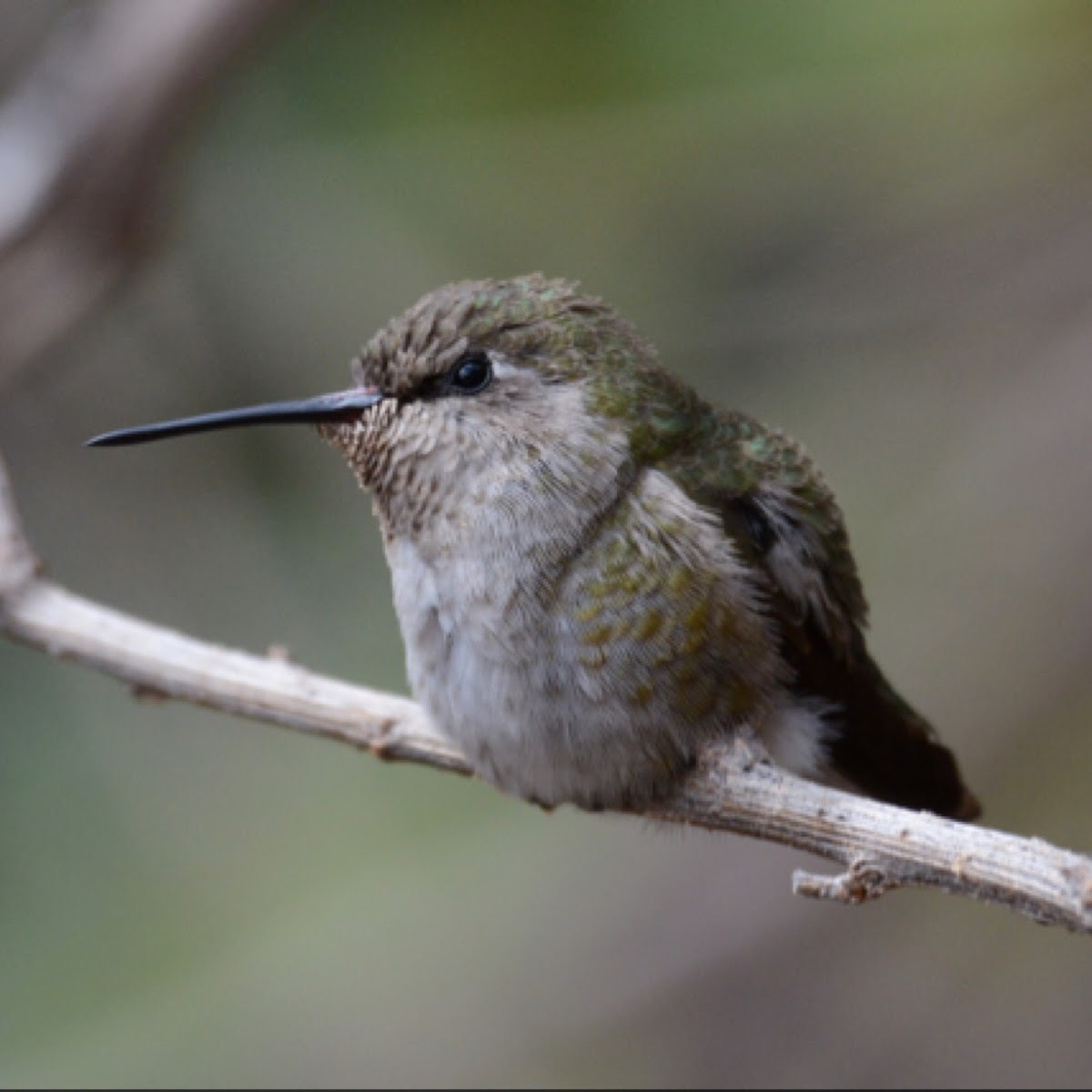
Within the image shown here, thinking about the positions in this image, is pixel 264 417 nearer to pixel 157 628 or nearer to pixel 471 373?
pixel 471 373

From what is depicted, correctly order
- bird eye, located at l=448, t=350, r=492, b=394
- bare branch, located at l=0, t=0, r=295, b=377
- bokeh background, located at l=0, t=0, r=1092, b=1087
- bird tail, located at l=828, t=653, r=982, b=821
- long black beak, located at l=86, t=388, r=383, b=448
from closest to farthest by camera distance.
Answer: long black beak, located at l=86, t=388, r=383, b=448, bird eye, located at l=448, t=350, r=492, b=394, bird tail, located at l=828, t=653, r=982, b=821, bare branch, located at l=0, t=0, r=295, b=377, bokeh background, located at l=0, t=0, r=1092, b=1087

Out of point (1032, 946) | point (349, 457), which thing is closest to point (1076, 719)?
point (1032, 946)

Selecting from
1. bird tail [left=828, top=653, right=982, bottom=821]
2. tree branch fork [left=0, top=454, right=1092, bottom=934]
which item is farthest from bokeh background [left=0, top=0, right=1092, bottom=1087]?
tree branch fork [left=0, top=454, right=1092, bottom=934]

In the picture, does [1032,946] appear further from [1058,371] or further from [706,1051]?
[1058,371]

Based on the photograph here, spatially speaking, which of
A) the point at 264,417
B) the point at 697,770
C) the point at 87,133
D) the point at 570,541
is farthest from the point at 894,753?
the point at 87,133

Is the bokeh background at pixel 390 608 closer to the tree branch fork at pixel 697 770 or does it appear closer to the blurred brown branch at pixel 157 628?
the blurred brown branch at pixel 157 628

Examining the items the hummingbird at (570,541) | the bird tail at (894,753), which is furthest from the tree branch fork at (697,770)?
the bird tail at (894,753)

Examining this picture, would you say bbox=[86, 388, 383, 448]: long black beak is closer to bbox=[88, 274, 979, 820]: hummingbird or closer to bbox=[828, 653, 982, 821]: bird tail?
bbox=[88, 274, 979, 820]: hummingbird
